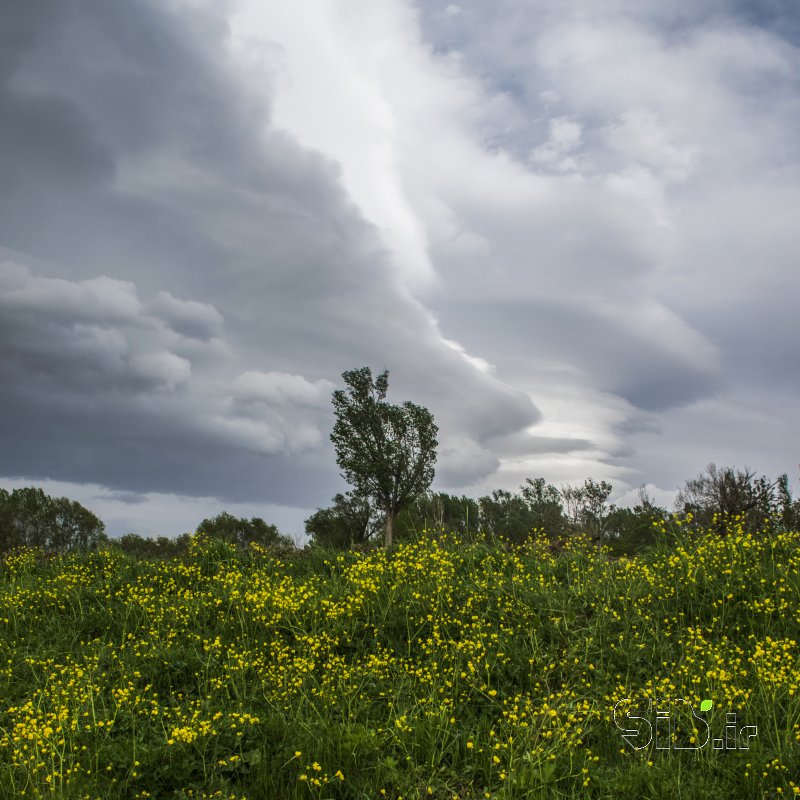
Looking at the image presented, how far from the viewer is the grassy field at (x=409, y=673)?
619cm

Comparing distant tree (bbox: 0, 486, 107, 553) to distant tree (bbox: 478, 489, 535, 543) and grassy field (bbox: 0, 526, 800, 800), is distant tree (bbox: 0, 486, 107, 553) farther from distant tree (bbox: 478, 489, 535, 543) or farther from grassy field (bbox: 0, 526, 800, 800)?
grassy field (bbox: 0, 526, 800, 800)

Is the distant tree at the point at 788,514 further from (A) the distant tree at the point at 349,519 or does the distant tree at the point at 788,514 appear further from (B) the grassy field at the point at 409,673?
(A) the distant tree at the point at 349,519

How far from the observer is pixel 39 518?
174 ft

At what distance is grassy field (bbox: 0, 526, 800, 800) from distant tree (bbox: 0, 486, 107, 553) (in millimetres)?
42248

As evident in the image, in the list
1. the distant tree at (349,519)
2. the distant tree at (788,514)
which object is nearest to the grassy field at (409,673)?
the distant tree at (788,514)

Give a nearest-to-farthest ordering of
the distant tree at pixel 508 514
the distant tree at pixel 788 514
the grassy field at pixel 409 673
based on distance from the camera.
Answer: the grassy field at pixel 409 673
the distant tree at pixel 788 514
the distant tree at pixel 508 514

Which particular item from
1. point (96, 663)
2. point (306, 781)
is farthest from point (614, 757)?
point (96, 663)

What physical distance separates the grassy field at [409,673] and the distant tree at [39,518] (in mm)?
42248

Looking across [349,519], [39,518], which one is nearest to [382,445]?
[349,519]

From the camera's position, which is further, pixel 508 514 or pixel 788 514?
pixel 508 514

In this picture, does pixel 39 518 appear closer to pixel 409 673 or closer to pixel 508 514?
pixel 508 514

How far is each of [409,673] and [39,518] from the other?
53.8 meters

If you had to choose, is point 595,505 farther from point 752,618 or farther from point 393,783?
point 393,783

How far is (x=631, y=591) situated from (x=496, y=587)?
2024mm
